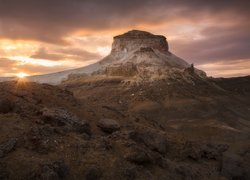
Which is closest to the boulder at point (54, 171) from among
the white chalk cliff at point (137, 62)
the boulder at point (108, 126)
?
the boulder at point (108, 126)

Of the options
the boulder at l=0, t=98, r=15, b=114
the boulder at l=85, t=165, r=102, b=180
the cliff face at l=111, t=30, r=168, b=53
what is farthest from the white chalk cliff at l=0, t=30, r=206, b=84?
the boulder at l=85, t=165, r=102, b=180

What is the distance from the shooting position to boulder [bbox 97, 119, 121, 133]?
1833cm

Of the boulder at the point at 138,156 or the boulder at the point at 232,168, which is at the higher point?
the boulder at the point at 138,156

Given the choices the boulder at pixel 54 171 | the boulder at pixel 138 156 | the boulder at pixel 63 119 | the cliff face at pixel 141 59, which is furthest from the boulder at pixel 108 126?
the cliff face at pixel 141 59

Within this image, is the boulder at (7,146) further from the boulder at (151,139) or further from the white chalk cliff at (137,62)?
the white chalk cliff at (137,62)

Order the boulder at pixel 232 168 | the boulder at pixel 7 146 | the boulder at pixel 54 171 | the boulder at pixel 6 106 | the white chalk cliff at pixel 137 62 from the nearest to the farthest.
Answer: the boulder at pixel 54 171 → the boulder at pixel 7 146 → the boulder at pixel 6 106 → the boulder at pixel 232 168 → the white chalk cliff at pixel 137 62

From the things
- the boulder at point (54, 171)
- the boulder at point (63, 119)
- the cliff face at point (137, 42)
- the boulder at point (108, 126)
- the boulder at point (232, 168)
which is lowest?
the boulder at point (232, 168)

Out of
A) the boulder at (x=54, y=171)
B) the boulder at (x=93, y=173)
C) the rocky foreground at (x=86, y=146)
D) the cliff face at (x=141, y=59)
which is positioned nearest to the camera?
the boulder at (x=54, y=171)

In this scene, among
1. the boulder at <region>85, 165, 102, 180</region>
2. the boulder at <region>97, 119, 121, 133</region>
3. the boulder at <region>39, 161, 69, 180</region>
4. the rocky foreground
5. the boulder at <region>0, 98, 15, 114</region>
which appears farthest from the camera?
the boulder at <region>97, 119, 121, 133</region>

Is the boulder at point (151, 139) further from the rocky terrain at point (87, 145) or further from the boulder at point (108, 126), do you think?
the boulder at point (108, 126)

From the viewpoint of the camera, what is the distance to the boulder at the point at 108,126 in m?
18.3

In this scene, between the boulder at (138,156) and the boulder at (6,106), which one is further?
the boulder at (6,106)

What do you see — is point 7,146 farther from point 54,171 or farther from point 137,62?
point 137,62

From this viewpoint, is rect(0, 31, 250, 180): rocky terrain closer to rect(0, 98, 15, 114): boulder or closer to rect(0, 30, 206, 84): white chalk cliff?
rect(0, 98, 15, 114): boulder
